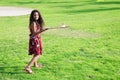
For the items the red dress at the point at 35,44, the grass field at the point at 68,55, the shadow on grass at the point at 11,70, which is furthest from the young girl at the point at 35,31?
the grass field at the point at 68,55

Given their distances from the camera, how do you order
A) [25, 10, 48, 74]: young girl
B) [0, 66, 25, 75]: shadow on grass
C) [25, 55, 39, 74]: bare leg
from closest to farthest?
[25, 10, 48, 74]: young girl, [25, 55, 39, 74]: bare leg, [0, 66, 25, 75]: shadow on grass

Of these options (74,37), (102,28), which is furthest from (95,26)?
(74,37)

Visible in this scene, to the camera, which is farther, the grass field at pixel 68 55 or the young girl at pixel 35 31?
the grass field at pixel 68 55

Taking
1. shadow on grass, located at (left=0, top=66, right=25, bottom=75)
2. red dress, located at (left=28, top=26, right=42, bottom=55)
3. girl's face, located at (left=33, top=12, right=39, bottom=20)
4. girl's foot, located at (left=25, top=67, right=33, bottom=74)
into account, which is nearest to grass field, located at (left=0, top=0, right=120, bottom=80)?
shadow on grass, located at (left=0, top=66, right=25, bottom=75)

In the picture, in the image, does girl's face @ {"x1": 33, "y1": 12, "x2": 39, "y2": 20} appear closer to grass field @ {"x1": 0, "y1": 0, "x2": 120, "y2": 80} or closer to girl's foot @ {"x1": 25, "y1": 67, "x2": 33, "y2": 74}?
girl's foot @ {"x1": 25, "y1": 67, "x2": 33, "y2": 74}

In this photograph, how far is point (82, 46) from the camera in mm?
11391

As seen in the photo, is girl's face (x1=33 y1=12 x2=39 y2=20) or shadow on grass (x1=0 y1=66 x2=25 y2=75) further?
shadow on grass (x1=0 y1=66 x2=25 y2=75)

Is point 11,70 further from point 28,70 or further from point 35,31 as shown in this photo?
point 35,31

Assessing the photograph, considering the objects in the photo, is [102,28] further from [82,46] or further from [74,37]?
[82,46]

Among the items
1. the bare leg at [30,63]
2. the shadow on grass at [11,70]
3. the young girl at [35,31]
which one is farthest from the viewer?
the shadow on grass at [11,70]

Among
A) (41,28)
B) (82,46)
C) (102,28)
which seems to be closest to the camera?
(41,28)

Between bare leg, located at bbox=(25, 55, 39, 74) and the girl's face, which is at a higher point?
the girl's face

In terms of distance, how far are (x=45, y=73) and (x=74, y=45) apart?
11.7 feet

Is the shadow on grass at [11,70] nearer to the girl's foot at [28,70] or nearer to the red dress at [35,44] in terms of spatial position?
the girl's foot at [28,70]
